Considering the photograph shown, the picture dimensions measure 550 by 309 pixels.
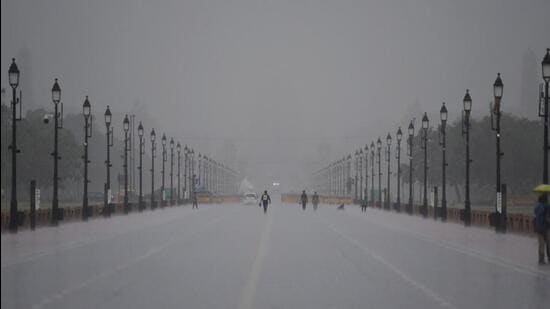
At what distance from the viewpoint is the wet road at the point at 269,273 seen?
17.3m

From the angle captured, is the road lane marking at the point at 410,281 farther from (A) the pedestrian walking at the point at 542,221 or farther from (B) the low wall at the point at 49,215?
(B) the low wall at the point at 49,215

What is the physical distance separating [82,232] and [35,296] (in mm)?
27145

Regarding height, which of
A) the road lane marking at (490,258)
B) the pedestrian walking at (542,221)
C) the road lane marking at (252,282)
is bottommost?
the road lane marking at (490,258)

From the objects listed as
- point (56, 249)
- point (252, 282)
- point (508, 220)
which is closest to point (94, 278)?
point (252, 282)

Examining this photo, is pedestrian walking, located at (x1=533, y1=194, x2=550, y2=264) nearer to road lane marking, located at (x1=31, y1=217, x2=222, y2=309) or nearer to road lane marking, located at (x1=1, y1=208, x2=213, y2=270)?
road lane marking, located at (x1=31, y1=217, x2=222, y2=309)

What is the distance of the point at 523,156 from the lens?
380ft

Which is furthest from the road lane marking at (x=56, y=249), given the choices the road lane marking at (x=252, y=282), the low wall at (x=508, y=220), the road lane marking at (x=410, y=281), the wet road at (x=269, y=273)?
the low wall at (x=508, y=220)

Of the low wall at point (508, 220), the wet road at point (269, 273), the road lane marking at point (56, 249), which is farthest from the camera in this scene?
the low wall at point (508, 220)

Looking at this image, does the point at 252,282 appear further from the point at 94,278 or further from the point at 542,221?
the point at 542,221

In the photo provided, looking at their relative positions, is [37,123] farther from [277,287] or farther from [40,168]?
[277,287]

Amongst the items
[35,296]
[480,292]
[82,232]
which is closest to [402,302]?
[480,292]

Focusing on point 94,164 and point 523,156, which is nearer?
point 523,156

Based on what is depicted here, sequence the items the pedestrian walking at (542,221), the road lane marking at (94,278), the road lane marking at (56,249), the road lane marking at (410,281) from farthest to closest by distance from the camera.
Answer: the road lane marking at (56,249)
the pedestrian walking at (542,221)
the road lane marking at (410,281)
the road lane marking at (94,278)

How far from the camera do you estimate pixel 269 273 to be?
23047 mm
